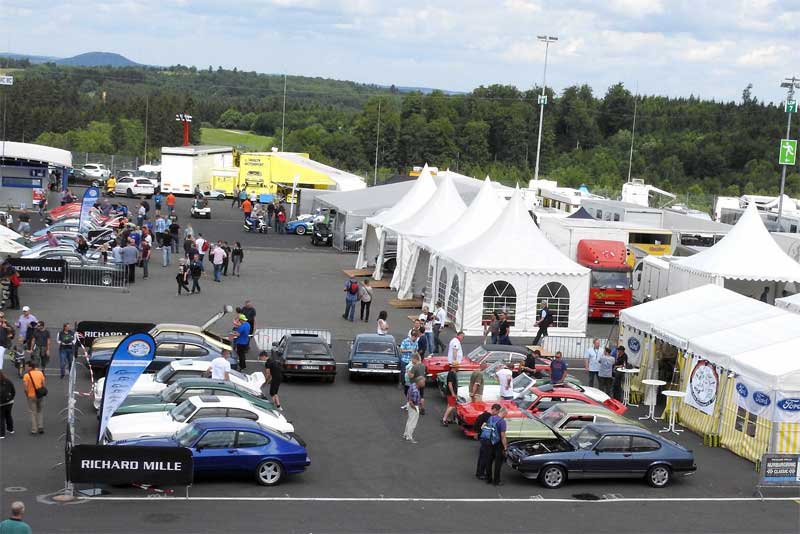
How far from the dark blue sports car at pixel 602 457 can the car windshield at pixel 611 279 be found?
1662 cm

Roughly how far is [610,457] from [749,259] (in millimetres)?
16180

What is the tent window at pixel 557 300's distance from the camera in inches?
1244

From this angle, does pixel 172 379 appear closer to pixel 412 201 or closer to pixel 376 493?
pixel 376 493

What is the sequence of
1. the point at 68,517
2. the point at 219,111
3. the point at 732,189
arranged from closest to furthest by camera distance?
the point at 68,517 < the point at 732,189 < the point at 219,111

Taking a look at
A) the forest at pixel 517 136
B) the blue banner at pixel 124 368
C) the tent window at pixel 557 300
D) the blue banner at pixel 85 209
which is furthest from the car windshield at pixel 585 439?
the forest at pixel 517 136


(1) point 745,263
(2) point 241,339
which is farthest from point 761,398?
(1) point 745,263

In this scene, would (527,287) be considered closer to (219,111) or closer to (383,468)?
(383,468)

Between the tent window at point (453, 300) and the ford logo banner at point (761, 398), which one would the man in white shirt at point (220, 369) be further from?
the tent window at point (453, 300)

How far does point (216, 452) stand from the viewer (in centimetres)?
1634

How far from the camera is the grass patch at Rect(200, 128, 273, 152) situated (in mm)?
136413

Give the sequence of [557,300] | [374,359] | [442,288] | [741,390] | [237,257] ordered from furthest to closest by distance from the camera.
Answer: [237,257] → [442,288] → [557,300] → [374,359] → [741,390]

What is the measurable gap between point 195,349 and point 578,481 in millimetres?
9424

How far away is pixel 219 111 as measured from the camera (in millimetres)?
165250

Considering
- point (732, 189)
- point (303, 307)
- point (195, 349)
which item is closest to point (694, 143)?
point (732, 189)
